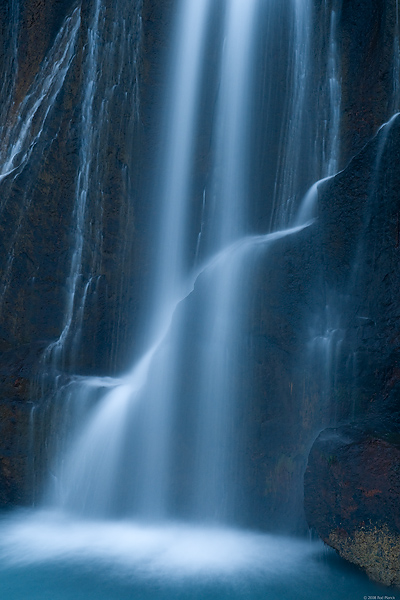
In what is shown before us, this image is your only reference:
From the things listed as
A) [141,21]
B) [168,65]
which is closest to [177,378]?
[168,65]

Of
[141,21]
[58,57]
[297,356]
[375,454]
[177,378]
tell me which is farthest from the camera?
[58,57]

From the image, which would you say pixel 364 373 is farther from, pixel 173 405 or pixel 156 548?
pixel 156 548

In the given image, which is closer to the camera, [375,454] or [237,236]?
[375,454]

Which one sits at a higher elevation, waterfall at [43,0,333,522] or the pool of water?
waterfall at [43,0,333,522]

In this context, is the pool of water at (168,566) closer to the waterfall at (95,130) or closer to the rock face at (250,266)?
the rock face at (250,266)

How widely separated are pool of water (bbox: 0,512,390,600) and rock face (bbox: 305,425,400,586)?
32 centimetres

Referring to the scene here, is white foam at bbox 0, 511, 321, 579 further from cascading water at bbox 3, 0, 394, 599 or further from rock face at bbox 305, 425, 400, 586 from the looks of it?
rock face at bbox 305, 425, 400, 586

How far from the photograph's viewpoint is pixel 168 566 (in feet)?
18.7

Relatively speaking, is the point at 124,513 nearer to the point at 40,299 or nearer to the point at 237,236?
the point at 40,299

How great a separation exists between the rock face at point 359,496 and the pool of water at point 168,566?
32 cm

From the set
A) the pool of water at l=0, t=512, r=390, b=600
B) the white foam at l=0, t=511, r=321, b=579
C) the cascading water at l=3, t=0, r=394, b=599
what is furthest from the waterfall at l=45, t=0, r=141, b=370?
the pool of water at l=0, t=512, r=390, b=600

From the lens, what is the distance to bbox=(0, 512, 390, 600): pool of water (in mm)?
5180

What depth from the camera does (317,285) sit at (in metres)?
7.11

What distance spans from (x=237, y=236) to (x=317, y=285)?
138 inches
